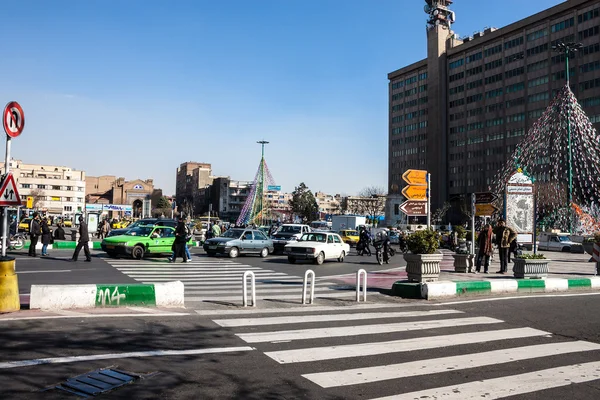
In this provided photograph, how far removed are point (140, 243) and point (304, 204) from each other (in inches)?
4141

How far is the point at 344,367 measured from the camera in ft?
19.9

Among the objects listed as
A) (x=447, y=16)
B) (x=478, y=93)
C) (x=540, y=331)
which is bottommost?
(x=540, y=331)

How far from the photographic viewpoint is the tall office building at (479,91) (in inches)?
2985

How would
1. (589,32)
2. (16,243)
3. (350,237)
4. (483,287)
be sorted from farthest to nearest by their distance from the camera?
(589,32), (350,237), (16,243), (483,287)

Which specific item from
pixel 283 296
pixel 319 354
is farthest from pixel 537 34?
pixel 319 354

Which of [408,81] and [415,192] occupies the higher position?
[408,81]

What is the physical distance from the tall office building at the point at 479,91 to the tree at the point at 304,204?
21.1 meters

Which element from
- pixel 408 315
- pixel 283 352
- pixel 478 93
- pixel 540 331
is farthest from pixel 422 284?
pixel 478 93

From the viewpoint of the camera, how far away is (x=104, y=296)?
31.1 ft

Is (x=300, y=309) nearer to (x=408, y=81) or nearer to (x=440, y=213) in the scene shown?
(x=440, y=213)

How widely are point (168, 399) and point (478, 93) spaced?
98364 mm

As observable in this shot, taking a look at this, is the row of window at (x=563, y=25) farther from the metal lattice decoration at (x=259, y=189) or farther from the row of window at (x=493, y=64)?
the metal lattice decoration at (x=259, y=189)

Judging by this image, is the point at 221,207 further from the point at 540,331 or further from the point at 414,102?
the point at 540,331

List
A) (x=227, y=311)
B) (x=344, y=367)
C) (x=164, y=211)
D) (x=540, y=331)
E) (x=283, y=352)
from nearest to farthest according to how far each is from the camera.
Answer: (x=344, y=367)
(x=283, y=352)
(x=540, y=331)
(x=227, y=311)
(x=164, y=211)
